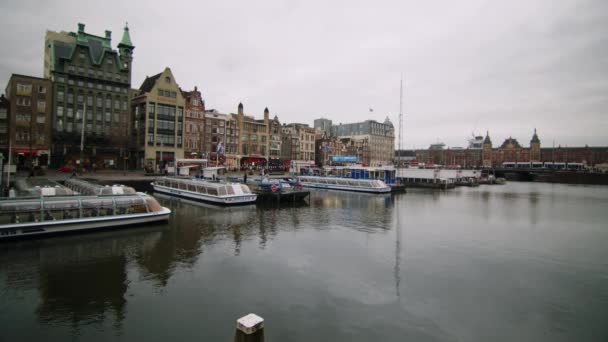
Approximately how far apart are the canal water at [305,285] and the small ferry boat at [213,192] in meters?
10.5

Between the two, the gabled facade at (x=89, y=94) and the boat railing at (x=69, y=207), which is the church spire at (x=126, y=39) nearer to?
the gabled facade at (x=89, y=94)

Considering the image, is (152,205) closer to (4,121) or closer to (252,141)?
(4,121)

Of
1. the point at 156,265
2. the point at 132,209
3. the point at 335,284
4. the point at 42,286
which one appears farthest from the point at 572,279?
the point at 132,209

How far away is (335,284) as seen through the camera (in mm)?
15938

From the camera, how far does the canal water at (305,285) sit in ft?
38.9

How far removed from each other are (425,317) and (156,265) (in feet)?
46.2

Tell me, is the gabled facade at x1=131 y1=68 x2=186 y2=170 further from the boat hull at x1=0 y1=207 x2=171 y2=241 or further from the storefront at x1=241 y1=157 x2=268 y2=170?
the boat hull at x1=0 y1=207 x2=171 y2=241

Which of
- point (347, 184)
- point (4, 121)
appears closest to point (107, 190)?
point (347, 184)

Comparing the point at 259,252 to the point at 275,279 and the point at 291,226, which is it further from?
the point at 291,226

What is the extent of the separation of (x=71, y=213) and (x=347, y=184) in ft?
167

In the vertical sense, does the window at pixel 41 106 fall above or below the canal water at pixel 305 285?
above

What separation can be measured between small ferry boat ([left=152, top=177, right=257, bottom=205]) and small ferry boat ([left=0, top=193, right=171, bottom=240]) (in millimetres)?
11967

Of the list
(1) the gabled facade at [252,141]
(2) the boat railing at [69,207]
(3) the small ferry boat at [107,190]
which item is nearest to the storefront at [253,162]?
(1) the gabled facade at [252,141]

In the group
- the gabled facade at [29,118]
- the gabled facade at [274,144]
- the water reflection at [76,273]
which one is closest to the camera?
the water reflection at [76,273]
